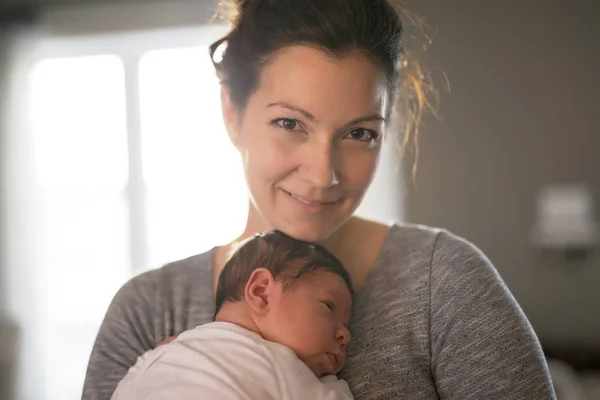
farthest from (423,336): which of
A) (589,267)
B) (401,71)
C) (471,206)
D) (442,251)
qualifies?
(589,267)

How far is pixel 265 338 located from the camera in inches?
16.0

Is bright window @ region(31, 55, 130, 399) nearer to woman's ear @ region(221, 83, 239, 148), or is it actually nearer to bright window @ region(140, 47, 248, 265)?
bright window @ region(140, 47, 248, 265)

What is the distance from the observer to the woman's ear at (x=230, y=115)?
1.54 ft

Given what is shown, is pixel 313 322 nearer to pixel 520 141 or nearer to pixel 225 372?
pixel 225 372

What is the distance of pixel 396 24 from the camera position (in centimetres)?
46

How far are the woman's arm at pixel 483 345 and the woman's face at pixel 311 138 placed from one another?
10 centimetres

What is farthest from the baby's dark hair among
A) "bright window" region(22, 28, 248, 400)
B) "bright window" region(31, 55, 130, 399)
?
"bright window" region(31, 55, 130, 399)

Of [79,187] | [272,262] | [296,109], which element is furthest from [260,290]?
[79,187]

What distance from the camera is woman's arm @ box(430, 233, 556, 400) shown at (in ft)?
1.41

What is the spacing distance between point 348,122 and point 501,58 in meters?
0.65

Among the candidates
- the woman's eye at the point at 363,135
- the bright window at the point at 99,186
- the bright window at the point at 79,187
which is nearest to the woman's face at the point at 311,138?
the woman's eye at the point at 363,135

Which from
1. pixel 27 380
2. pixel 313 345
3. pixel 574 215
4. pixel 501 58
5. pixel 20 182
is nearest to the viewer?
pixel 313 345

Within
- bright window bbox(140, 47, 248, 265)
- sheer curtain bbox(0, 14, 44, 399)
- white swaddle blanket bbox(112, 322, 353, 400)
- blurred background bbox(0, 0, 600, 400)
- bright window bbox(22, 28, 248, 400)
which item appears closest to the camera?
white swaddle blanket bbox(112, 322, 353, 400)

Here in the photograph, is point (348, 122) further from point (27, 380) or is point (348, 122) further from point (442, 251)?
point (27, 380)
